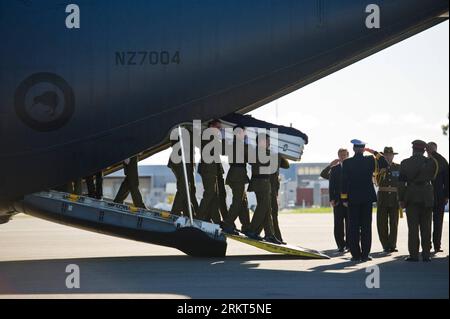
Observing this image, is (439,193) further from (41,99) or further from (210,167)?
(41,99)

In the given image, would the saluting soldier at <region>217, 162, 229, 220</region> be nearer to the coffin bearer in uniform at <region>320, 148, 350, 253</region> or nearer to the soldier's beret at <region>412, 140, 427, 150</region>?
the coffin bearer in uniform at <region>320, 148, 350, 253</region>

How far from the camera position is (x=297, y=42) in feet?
44.4

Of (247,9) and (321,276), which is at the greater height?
(247,9)

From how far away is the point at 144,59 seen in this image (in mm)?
13484

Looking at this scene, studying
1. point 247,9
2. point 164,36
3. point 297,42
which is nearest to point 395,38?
point 297,42

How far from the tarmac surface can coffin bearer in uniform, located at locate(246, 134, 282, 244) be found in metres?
0.52

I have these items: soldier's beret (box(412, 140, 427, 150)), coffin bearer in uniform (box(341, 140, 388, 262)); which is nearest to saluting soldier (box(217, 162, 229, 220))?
coffin bearer in uniform (box(341, 140, 388, 262))

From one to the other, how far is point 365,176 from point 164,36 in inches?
164

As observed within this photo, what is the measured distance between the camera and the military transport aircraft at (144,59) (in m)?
13.4

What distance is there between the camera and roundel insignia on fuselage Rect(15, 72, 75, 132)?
43.8ft

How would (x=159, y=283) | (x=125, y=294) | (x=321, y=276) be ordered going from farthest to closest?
(x=321, y=276) < (x=159, y=283) < (x=125, y=294)

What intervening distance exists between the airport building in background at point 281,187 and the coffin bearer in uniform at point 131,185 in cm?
5171
